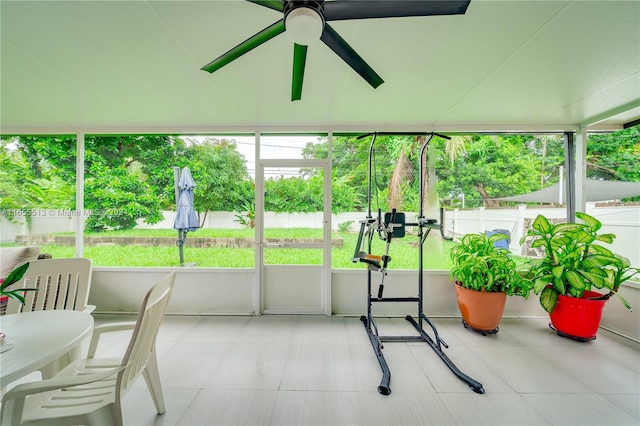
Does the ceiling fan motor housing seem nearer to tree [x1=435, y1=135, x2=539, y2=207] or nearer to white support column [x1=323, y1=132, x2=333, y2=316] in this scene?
white support column [x1=323, y1=132, x2=333, y2=316]

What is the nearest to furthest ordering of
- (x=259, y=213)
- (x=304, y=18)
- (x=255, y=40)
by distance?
(x=304, y=18) < (x=255, y=40) < (x=259, y=213)

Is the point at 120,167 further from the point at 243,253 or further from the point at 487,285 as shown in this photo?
the point at 487,285

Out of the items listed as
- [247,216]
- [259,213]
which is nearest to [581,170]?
[259,213]

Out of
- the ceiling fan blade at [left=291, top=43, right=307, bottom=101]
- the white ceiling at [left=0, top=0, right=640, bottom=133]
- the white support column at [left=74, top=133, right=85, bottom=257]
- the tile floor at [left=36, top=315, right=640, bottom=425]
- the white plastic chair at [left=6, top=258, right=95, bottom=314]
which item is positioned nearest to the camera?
the ceiling fan blade at [left=291, top=43, right=307, bottom=101]

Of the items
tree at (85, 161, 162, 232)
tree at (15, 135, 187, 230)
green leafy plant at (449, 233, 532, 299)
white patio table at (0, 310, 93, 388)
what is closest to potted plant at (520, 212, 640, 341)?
green leafy plant at (449, 233, 532, 299)

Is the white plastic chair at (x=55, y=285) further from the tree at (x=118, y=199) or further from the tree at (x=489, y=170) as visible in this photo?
the tree at (x=489, y=170)

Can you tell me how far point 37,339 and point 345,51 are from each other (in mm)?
2133

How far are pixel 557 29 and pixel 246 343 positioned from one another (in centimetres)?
346

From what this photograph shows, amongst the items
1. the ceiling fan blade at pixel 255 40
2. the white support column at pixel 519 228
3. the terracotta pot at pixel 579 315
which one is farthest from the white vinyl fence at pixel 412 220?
the ceiling fan blade at pixel 255 40

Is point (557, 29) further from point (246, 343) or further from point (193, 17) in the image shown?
point (246, 343)

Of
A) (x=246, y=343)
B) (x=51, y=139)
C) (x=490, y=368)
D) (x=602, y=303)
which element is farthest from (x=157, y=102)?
(x=602, y=303)

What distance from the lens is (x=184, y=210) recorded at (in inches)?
130

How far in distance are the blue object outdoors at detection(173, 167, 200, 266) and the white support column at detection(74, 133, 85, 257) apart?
1.26 meters

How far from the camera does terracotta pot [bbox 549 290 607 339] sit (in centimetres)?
242
